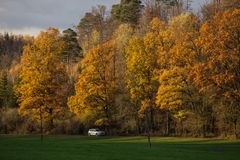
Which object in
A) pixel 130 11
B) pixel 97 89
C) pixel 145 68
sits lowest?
pixel 97 89

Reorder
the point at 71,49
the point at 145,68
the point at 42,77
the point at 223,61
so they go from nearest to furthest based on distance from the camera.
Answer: the point at 223,61 < the point at 42,77 < the point at 145,68 < the point at 71,49

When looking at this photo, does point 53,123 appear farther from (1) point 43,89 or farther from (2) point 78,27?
(2) point 78,27

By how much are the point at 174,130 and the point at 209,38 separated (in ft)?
64.5

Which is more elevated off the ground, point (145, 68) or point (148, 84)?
point (145, 68)

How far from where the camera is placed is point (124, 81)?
6406 cm

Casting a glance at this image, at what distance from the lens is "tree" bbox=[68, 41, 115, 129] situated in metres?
58.4

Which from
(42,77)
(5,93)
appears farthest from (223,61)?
(5,93)

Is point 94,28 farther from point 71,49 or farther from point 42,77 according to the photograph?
point 42,77

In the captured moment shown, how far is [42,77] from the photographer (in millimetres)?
56750

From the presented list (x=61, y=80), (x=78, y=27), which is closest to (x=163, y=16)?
(x=78, y=27)

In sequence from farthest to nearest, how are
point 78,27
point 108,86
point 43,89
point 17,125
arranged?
1. point 78,27
2. point 17,125
3. point 108,86
4. point 43,89

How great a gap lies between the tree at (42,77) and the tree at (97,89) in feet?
10.9

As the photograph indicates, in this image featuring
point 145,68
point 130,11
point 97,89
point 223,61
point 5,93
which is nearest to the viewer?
point 223,61

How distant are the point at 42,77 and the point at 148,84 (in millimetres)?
16932
